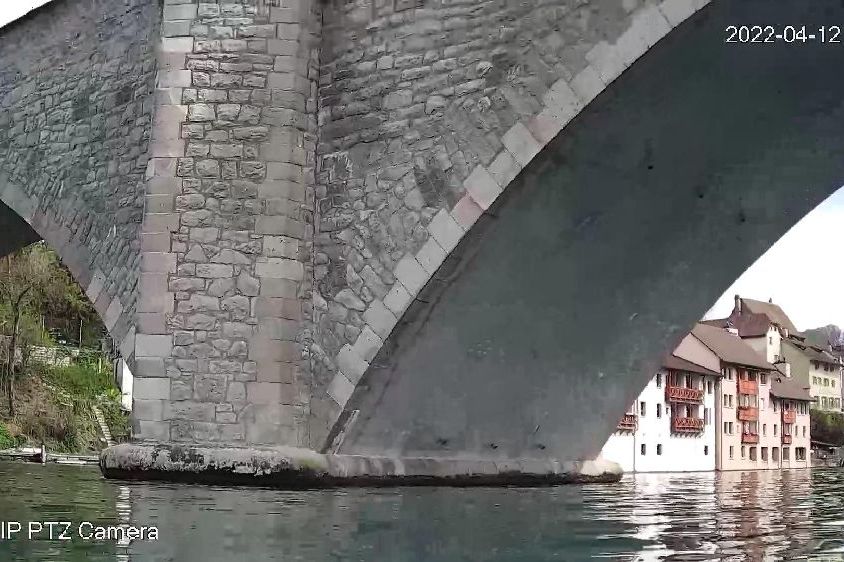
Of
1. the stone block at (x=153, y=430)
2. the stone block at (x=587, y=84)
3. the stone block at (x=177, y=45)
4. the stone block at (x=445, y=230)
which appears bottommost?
the stone block at (x=153, y=430)

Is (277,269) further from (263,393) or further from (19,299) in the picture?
(19,299)

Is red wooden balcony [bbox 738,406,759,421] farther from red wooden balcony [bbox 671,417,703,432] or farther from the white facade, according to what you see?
red wooden balcony [bbox 671,417,703,432]

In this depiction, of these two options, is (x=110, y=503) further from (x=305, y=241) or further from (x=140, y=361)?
(x=305, y=241)

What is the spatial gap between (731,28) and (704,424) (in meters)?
30.6

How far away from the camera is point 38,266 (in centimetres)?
2428

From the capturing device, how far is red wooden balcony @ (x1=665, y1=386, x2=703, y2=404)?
106 ft

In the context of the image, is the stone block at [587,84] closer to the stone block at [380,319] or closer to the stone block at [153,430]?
the stone block at [380,319]

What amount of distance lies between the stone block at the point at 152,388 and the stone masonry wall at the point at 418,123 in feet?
3.26

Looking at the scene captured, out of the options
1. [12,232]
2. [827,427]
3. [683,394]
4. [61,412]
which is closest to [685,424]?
[683,394]

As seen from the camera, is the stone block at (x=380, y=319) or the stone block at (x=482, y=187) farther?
the stone block at (x=380, y=319)

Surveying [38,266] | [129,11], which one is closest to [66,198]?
[129,11]

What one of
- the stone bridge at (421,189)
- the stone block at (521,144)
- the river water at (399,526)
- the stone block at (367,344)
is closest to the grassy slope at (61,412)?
the stone bridge at (421,189)

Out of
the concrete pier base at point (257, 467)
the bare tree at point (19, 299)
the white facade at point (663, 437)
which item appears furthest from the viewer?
the white facade at point (663, 437)

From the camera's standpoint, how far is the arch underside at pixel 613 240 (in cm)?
627
